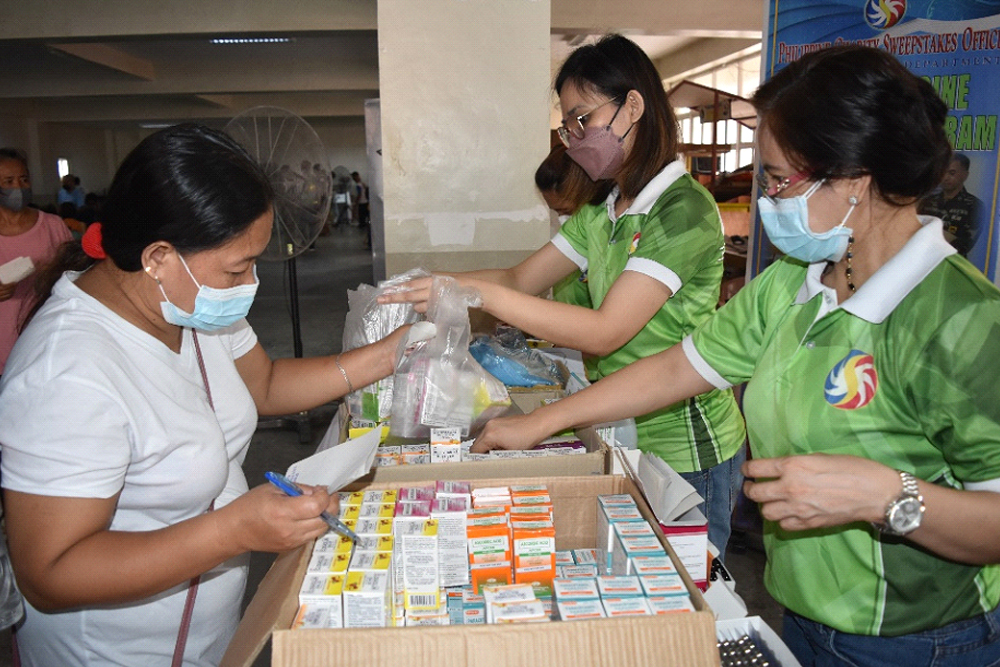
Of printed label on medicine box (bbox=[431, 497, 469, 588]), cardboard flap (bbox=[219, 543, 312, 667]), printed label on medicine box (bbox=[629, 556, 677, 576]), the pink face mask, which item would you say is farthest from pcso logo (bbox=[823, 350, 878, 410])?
the pink face mask

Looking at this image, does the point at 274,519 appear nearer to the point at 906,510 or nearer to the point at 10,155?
the point at 906,510

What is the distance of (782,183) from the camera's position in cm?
119

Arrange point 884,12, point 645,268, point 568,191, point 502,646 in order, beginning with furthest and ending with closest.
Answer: point 884,12, point 568,191, point 645,268, point 502,646

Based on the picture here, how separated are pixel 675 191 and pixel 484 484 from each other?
880mm

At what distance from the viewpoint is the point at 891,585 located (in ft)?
3.67

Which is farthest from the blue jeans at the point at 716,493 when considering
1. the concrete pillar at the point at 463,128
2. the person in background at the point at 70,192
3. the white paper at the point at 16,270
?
the person in background at the point at 70,192

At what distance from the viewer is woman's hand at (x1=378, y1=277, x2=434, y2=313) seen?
1812 mm

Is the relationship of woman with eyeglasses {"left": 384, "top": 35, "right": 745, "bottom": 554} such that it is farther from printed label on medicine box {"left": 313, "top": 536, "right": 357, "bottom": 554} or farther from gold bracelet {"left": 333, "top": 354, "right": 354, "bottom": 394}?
printed label on medicine box {"left": 313, "top": 536, "right": 357, "bottom": 554}

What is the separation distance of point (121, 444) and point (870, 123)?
1.20 metres

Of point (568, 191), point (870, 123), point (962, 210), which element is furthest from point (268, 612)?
point (962, 210)

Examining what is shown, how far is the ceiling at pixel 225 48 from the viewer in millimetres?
8203

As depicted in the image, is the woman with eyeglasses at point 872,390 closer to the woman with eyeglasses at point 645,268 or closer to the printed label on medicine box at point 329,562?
the woman with eyeglasses at point 645,268

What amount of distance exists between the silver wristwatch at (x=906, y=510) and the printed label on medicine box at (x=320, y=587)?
75cm

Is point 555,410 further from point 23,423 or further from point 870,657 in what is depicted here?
point 23,423
